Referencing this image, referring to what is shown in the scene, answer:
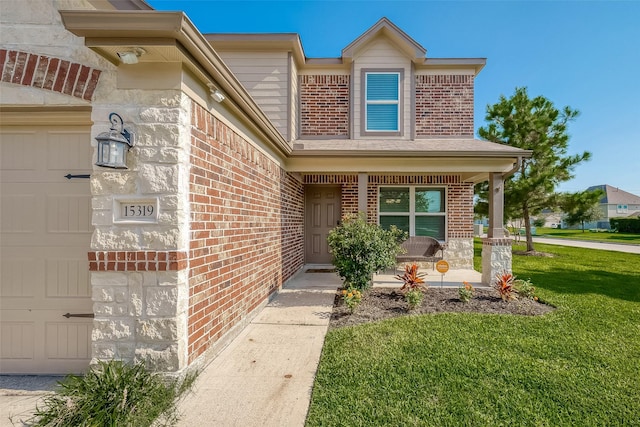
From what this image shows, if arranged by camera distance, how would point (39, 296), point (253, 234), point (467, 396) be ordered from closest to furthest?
point (467, 396)
point (39, 296)
point (253, 234)

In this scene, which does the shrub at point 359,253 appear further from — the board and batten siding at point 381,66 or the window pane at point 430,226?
the board and batten siding at point 381,66

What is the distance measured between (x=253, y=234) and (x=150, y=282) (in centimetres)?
207

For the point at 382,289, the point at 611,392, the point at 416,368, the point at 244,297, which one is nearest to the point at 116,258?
the point at 244,297

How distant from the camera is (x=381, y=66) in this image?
27.5 feet

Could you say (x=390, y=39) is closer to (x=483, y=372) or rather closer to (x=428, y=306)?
(x=428, y=306)

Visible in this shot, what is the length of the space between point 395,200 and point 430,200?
100cm

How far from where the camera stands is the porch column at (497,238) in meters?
6.21

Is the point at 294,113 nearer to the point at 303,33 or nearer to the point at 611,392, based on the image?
the point at 303,33

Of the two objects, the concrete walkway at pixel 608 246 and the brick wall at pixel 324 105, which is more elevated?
the brick wall at pixel 324 105

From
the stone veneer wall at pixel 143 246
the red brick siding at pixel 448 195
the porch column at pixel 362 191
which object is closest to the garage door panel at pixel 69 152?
the stone veneer wall at pixel 143 246

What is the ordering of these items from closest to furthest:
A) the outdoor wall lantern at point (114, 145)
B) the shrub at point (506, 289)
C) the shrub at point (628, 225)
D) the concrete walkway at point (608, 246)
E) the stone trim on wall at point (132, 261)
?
the outdoor wall lantern at point (114, 145)
the stone trim on wall at point (132, 261)
the shrub at point (506, 289)
the concrete walkway at point (608, 246)
the shrub at point (628, 225)

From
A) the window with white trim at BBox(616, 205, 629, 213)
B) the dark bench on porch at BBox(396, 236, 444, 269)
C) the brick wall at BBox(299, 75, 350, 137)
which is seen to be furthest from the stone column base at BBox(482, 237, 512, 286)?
the window with white trim at BBox(616, 205, 629, 213)

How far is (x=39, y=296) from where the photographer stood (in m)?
2.98

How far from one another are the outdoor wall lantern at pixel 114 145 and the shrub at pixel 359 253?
366cm
